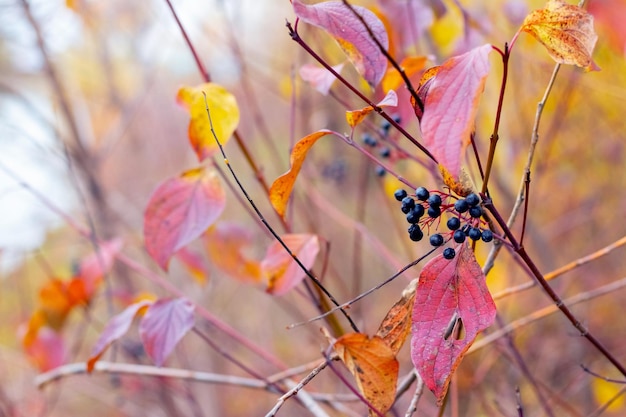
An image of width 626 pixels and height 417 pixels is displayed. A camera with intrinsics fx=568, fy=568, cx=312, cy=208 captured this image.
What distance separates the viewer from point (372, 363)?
0.65m

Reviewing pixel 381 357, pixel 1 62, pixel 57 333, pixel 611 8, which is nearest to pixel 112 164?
pixel 1 62

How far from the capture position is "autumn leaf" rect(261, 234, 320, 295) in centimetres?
92

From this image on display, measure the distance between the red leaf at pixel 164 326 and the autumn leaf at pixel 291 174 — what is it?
261mm

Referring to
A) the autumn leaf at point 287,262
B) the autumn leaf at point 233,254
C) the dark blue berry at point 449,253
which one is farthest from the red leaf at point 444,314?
the autumn leaf at point 233,254

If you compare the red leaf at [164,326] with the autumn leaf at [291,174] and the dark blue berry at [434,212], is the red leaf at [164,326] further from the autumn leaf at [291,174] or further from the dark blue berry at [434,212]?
the dark blue berry at [434,212]

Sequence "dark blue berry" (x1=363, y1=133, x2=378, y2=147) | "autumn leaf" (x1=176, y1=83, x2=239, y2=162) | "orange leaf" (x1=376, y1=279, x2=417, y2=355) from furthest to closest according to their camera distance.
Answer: "dark blue berry" (x1=363, y1=133, x2=378, y2=147) → "autumn leaf" (x1=176, y1=83, x2=239, y2=162) → "orange leaf" (x1=376, y1=279, x2=417, y2=355)

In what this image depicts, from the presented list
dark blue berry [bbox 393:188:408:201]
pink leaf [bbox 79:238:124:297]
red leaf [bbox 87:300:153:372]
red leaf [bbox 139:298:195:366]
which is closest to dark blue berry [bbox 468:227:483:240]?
dark blue berry [bbox 393:188:408:201]

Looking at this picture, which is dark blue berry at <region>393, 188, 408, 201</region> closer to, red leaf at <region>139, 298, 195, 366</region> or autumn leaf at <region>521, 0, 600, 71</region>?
autumn leaf at <region>521, 0, 600, 71</region>

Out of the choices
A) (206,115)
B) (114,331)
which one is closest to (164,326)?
(114,331)

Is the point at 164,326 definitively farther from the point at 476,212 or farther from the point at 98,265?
the point at 98,265

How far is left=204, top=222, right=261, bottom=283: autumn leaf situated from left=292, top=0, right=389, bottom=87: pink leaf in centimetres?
76

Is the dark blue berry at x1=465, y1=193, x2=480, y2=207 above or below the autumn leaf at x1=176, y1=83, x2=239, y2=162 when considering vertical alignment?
below

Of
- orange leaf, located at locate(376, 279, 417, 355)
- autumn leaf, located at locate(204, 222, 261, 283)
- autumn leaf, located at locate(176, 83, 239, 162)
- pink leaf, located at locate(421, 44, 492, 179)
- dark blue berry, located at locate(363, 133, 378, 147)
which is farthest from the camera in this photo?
autumn leaf, located at locate(204, 222, 261, 283)

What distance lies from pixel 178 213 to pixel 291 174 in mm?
295
